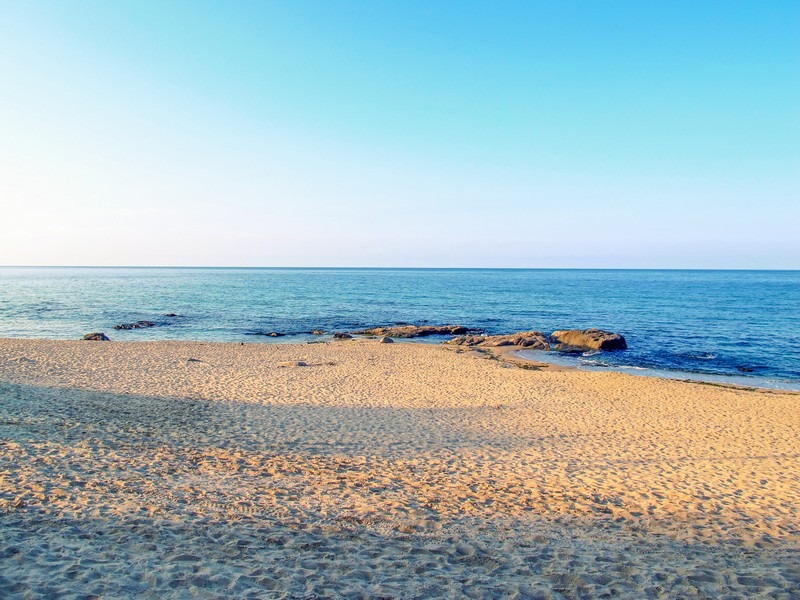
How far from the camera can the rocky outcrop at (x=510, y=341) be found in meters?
34.2

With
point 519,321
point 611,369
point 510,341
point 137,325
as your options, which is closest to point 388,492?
point 611,369

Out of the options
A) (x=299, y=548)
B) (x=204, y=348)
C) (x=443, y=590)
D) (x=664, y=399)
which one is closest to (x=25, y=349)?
(x=204, y=348)

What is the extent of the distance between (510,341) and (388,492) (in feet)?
88.6

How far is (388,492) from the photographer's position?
370 inches

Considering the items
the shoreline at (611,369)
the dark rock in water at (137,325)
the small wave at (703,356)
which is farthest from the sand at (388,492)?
the dark rock in water at (137,325)

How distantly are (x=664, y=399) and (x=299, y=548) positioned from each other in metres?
16.7

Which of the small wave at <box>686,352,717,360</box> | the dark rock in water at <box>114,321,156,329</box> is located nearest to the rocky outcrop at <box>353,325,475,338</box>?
the small wave at <box>686,352,717,360</box>

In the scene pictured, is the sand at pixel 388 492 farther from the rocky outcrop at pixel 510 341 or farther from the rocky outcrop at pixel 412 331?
the rocky outcrop at pixel 412 331

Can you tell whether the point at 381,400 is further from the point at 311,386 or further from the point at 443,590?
the point at 443,590

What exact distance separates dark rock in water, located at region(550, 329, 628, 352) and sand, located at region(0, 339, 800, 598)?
13453 mm

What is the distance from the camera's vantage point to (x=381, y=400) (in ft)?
59.1

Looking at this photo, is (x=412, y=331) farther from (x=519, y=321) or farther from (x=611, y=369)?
(x=611, y=369)

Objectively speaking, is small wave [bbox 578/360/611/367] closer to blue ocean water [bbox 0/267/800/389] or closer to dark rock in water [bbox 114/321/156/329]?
blue ocean water [bbox 0/267/800/389]

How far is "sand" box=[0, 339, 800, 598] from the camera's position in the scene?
6238 mm
